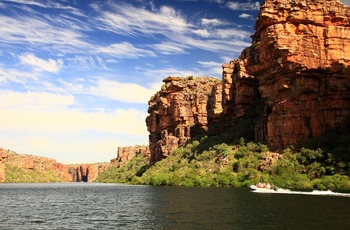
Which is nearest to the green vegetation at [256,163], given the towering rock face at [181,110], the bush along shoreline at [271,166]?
the bush along shoreline at [271,166]

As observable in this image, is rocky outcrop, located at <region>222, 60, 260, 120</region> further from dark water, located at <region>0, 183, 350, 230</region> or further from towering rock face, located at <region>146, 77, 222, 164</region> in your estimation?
dark water, located at <region>0, 183, 350, 230</region>

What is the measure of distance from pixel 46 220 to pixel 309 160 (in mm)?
58397

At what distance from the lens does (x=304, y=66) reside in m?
84.6

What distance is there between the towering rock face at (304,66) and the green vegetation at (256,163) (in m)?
4.01

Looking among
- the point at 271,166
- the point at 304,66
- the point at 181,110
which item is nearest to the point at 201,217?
the point at 271,166

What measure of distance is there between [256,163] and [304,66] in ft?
78.0

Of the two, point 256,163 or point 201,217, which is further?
point 256,163

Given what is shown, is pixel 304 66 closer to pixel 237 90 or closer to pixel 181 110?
pixel 237 90

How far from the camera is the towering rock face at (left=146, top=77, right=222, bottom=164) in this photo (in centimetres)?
14200

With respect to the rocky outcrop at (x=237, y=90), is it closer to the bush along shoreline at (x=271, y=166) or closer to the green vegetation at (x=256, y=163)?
the green vegetation at (x=256, y=163)

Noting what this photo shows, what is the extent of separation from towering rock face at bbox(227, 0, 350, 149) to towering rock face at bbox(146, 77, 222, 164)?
48517 millimetres

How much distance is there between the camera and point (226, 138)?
11356 centimetres

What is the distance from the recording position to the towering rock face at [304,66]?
3349 inches

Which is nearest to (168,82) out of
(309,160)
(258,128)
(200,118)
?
(200,118)
